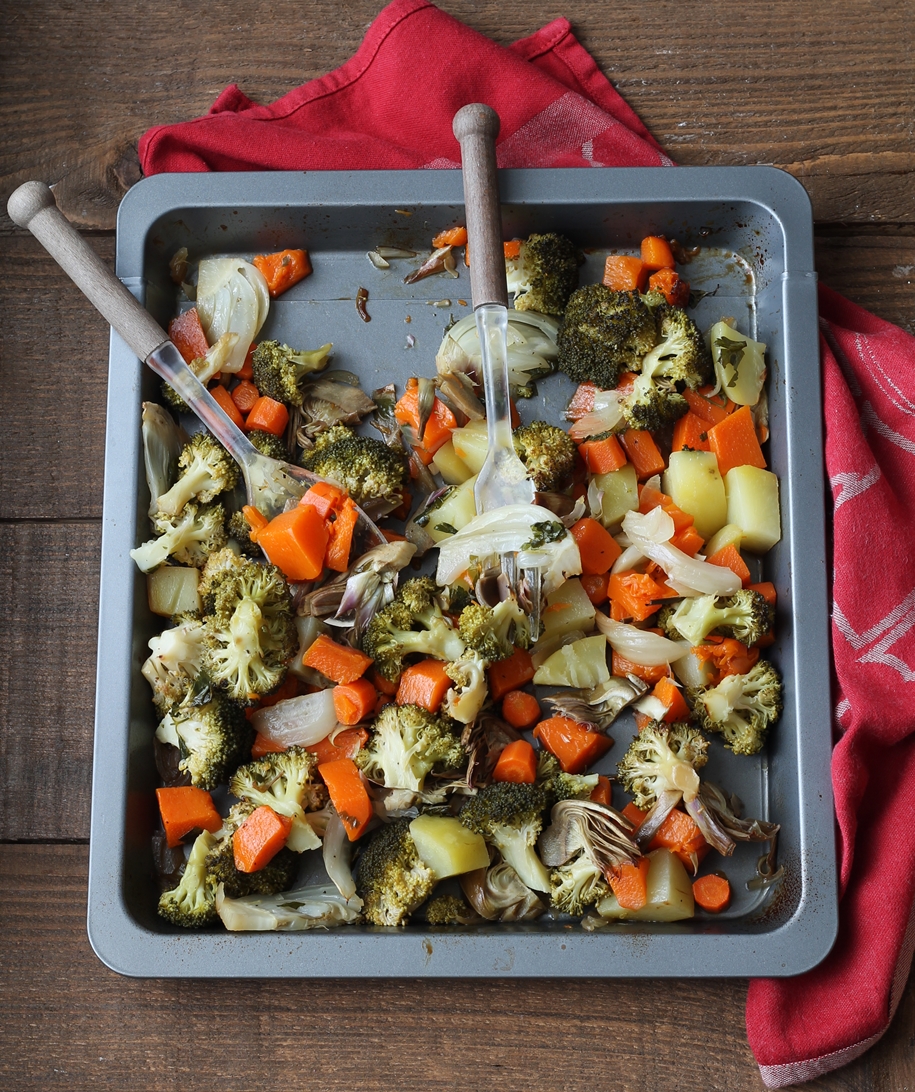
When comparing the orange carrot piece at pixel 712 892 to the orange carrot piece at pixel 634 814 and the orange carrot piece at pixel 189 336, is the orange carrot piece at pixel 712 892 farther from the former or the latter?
the orange carrot piece at pixel 189 336

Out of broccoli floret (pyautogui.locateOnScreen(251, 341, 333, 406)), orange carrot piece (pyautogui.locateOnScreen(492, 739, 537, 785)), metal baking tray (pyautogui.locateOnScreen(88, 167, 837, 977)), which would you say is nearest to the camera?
metal baking tray (pyautogui.locateOnScreen(88, 167, 837, 977))

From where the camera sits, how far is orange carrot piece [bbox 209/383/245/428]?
77.2 inches

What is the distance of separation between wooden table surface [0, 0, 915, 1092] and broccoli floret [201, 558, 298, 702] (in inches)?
14.9

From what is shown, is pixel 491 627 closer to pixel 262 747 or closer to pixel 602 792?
pixel 602 792

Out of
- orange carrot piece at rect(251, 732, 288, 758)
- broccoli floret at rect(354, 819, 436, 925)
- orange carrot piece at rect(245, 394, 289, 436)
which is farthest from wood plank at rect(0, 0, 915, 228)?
broccoli floret at rect(354, 819, 436, 925)

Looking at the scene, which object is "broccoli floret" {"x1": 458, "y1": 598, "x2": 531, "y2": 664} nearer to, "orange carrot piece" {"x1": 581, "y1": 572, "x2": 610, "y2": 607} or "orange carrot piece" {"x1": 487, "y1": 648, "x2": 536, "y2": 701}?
"orange carrot piece" {"x1": 487, "y1": 648, "x2": 536, "y2": 701}

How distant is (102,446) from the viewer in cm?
205

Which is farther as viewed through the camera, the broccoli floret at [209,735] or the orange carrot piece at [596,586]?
the orange carrot piece at [596,586]

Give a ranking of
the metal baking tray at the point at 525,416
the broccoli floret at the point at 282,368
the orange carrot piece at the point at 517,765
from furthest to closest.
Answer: the broccoli floret at the point at 282,368
the orange carrot piece at the point at 517,765
the metal baking tray at the point at 525,416

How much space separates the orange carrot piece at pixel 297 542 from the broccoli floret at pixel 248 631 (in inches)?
1.3

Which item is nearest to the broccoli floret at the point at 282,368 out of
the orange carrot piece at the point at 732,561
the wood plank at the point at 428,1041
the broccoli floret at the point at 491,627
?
the broccoli floret at the point at 491,627

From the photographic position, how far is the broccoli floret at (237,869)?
1799 millimetres

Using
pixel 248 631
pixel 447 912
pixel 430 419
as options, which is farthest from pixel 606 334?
pixel 447 912

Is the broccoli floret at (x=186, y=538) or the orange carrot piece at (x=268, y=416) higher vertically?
the orange carrot piece at (x=268, y=416)
